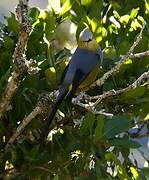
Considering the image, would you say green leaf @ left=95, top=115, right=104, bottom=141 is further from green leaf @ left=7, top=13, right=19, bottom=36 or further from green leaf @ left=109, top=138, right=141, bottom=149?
green leaf @ left=7, top=13, right=19, bottom=36

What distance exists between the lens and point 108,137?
638 mm

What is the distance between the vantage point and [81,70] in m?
0.68

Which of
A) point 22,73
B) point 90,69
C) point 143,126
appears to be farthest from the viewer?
point 143,126

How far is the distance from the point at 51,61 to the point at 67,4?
101 millimetres

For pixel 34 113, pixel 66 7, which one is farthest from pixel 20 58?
pixel 66 7

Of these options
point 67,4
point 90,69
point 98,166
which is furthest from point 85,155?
point 67,4

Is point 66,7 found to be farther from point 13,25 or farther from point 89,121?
point 89,121

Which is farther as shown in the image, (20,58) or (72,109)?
(72,109)

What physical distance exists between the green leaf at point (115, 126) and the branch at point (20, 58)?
0.13 metres

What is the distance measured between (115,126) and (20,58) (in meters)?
0.16

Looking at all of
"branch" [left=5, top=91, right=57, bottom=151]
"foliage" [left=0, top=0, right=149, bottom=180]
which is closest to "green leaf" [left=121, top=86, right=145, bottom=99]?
"foliage" [left=0, top=0, right=149, bottom=180]

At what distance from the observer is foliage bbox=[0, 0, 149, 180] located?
0.64 meters

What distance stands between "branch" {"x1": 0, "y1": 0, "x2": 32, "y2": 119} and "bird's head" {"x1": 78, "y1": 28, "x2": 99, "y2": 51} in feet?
0.50

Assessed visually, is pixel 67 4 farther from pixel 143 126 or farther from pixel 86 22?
pixel 143 126
